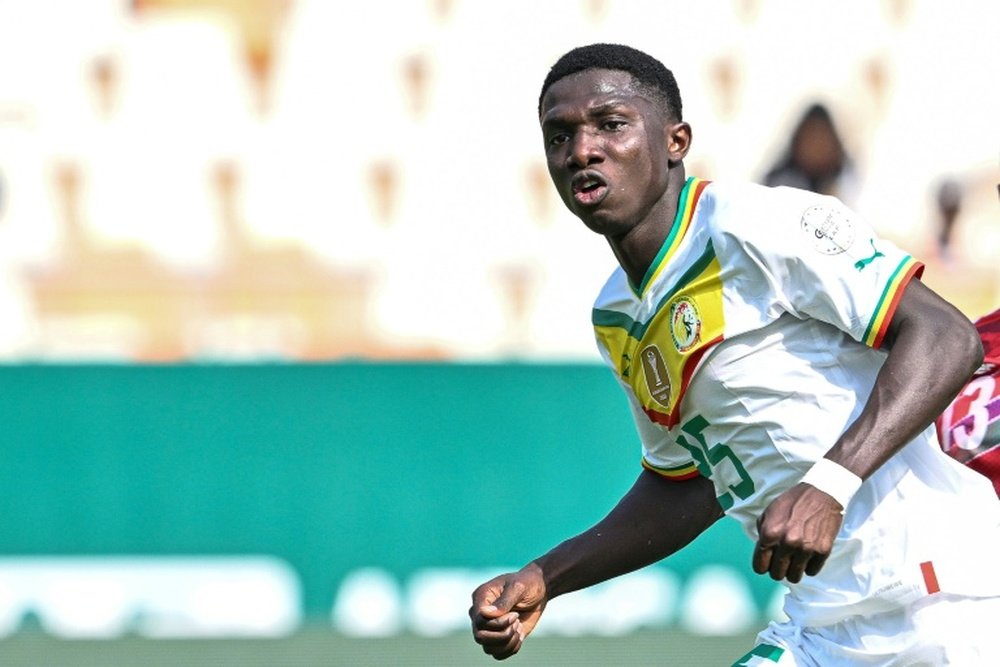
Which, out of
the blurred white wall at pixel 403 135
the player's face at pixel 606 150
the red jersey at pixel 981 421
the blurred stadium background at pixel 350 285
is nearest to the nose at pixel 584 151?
the player's face at pixel 606 150

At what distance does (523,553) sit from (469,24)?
2934 millimetres

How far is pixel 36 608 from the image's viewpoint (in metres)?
8.51

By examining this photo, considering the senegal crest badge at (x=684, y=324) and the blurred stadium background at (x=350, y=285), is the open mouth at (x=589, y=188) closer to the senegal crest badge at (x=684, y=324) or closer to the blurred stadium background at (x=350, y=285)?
the senegal crest badge at (x=684, y=324)

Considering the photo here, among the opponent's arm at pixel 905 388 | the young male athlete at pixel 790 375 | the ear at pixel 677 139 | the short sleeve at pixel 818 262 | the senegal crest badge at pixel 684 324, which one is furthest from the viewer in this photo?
the ear at pixel 677 139

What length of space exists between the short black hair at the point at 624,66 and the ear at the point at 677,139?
3cm

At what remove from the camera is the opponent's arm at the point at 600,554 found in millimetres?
3684

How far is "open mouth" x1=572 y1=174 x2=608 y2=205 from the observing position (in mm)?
3594

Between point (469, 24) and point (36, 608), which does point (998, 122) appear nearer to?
point (469, 24)

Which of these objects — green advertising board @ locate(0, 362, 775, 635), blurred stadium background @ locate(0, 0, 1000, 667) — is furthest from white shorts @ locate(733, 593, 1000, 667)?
green advertising board @ locate(0, 362, 775, 635)

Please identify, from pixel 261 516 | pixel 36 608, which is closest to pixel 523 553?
pixel 261 516

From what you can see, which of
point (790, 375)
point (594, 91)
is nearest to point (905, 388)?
point (790, 375)

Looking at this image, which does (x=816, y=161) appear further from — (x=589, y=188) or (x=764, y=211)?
(x=764, y=211)

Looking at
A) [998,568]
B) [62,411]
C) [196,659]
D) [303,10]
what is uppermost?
[303,10]

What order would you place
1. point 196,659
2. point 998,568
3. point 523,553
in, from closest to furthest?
point 998,568, point 196,659, point 523,553
